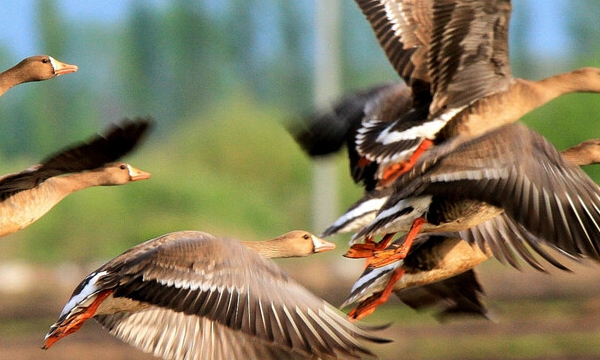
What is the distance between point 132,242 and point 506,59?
16989 millimetres

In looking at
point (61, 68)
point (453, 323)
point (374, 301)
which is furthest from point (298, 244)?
point (453, 323)

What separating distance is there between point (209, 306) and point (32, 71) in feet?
10.7

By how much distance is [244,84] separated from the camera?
1260 inches

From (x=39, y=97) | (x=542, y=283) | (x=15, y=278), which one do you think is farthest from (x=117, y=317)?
(x=39, y=97)

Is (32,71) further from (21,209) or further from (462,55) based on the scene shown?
(462,55)

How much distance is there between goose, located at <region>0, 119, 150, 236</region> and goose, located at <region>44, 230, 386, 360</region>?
0.82 meters

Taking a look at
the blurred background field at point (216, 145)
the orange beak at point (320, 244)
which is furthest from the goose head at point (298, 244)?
the blurred background field at point (216, 145)

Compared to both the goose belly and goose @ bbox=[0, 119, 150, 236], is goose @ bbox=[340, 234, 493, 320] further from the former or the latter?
the goose belly

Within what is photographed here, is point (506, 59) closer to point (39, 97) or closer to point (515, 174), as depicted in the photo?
point (515, 174)

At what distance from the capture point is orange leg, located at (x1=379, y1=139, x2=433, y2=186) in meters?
9.08

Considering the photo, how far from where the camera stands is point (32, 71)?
9672mm

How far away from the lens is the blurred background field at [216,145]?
19375 millimetres

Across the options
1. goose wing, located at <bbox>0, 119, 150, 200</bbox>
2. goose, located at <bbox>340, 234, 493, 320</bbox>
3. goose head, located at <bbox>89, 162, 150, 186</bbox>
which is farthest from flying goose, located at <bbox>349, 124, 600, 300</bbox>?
goose head, located at <bbox>89, 162, 150, 186</bbox>

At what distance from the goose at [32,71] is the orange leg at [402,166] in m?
2.35
